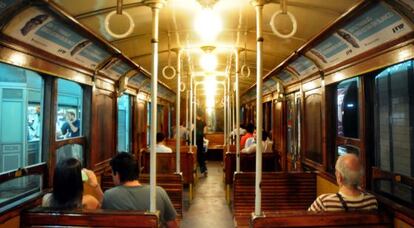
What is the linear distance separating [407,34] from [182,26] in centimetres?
258

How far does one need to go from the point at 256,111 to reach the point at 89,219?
51.2 inches

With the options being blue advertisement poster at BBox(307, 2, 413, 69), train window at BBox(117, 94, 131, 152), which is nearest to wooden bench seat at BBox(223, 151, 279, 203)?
train window at BBox(117, 94, 131, 152)

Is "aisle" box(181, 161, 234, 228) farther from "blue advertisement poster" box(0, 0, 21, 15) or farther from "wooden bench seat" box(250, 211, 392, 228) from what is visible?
"blue advertisement poster" box(0, 0, 21, 15)

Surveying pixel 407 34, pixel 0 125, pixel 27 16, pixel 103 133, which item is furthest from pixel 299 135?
pixel 0 125

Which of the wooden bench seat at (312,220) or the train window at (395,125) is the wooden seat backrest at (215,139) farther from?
the wooden bench seat at (312,220)

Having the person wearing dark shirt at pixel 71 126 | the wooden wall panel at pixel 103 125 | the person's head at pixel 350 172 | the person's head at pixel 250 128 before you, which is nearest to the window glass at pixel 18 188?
the person wearing dark shirt at pixel 71 126

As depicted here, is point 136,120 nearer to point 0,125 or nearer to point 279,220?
point 0,125

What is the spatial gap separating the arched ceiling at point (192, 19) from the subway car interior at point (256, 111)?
23 mm

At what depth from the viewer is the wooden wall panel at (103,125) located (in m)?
4.75

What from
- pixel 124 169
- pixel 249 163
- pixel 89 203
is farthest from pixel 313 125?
pixel 89 203

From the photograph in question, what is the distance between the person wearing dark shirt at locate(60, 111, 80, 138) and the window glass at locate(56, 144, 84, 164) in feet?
0.47

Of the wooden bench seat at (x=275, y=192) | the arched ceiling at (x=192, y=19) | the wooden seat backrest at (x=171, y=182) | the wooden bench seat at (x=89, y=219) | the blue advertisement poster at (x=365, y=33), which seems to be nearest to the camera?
the wooden bench seat at (x=89, y=219)

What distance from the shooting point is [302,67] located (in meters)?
5.26

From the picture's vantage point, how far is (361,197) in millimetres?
2287
